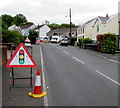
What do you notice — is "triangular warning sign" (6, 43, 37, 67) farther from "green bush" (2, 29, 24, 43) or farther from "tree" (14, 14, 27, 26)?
"tree" (14, 14, 27, 26)

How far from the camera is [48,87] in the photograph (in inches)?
306

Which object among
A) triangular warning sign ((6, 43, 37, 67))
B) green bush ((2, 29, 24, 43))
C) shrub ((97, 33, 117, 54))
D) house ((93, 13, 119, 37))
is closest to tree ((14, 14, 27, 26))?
house ((93, 13, 119, 37))

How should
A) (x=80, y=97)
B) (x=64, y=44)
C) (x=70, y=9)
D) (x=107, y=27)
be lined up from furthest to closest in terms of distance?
(x=70, y=9), (x=64, y=44), (x=107, y=27), (x=80, y=97)

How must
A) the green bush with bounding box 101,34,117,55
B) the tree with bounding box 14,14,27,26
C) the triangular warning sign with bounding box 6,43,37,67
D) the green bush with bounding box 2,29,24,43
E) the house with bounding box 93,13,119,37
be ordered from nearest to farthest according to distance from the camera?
1. the triangular warning sign with bounding box 6,43,37,67
2. the green bush with bounding box 101,34,117,55
3. the green bush with bounding box 2,29,24,43
4. the house with bounding box 93,13,119,37
5. the tree with bounding box 14,14,27,26

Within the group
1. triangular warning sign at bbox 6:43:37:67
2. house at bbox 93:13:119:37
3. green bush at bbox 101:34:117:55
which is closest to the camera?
triangular warning sign at bbox 6:43:37:67

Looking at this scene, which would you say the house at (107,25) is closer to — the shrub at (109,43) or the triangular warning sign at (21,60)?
the shrub at (109,43)

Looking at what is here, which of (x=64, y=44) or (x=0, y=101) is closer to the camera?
(x=0, y=101)

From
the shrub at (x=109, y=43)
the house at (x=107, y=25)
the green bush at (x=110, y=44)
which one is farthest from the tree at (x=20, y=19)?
the green bush at (x=110, y=44)

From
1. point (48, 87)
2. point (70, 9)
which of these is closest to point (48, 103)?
point (48, 87)

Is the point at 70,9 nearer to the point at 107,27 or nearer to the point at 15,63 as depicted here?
the point at 107,27

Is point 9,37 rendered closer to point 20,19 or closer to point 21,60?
point 21,60

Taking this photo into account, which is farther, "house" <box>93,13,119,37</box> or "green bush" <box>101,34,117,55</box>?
"house" <box>93,13,119,37</box>

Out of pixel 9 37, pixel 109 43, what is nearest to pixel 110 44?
pixel 109 43

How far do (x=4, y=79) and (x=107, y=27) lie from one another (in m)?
33.3
